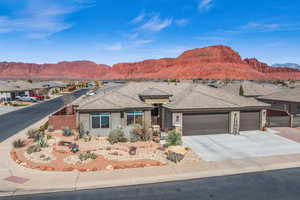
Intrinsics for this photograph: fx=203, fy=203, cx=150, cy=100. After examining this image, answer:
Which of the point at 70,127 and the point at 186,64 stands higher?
the point at 186,64

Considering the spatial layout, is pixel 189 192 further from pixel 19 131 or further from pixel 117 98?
pixel 19 131

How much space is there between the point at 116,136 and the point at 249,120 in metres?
12.8

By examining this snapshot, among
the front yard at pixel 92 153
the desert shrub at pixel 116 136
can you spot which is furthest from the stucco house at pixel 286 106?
the desert shrub at pixel 116 136

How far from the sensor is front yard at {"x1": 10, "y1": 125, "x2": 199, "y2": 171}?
11.9 meters

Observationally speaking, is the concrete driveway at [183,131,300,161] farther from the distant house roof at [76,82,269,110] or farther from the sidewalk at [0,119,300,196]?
the distant house roof at [76,82,269,110]

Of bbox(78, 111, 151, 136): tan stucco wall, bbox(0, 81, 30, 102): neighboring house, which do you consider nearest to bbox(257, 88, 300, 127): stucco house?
bbox(78, 111, 151, 136): tan stucco wall

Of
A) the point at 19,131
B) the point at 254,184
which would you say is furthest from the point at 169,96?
the point at 19,131

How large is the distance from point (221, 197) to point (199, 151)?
558 cm

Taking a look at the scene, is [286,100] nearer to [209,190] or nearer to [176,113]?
[176,113]

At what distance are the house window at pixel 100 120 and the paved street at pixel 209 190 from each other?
331 inches

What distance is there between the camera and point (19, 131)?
65.3 ft

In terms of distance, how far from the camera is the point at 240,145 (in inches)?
615

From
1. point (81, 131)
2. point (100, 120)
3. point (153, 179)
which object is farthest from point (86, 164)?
point (100, 120)

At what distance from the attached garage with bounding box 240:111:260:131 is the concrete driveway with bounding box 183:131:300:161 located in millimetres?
619
